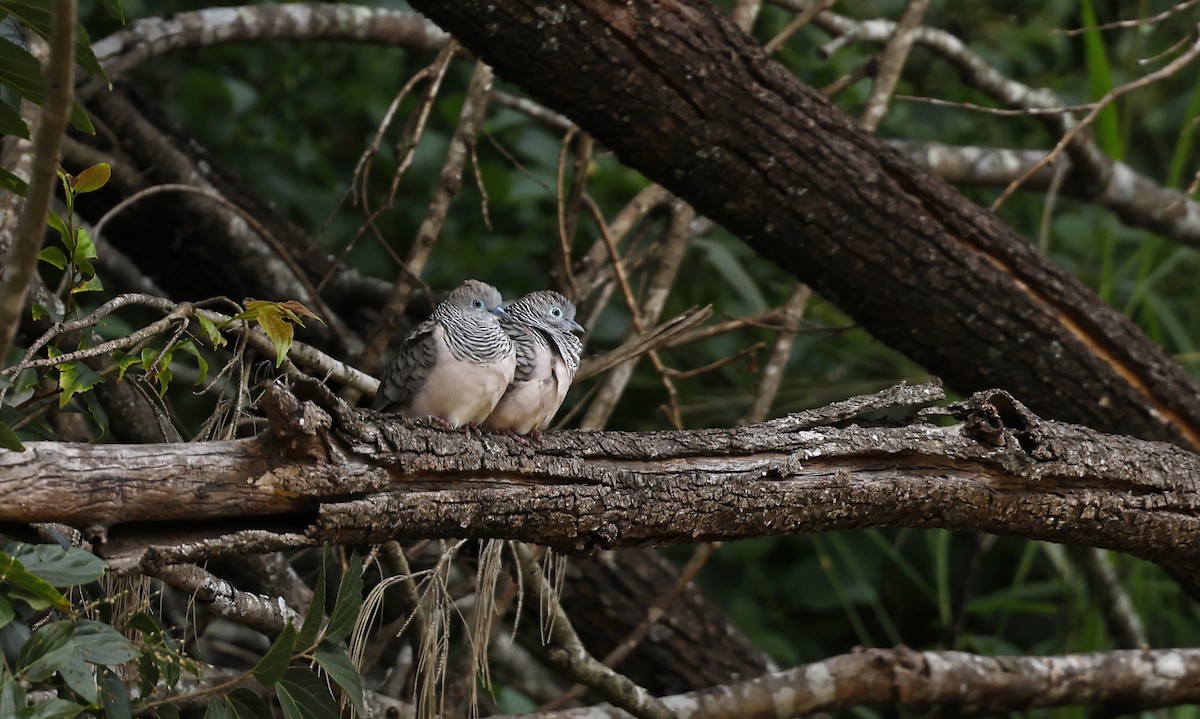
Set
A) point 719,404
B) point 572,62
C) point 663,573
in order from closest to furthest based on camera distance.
Answer: point 572,62, point 663,573, point 719,404

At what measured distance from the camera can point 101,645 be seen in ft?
5.62

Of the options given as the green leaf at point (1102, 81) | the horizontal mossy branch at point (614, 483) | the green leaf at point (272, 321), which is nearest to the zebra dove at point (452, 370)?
the horizontal mossy branch at point (614, 483)

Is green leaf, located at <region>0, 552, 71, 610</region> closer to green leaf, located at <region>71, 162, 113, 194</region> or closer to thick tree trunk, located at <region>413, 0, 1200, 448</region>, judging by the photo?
green leaf, located at <region>71, 162, 113, 194</region>

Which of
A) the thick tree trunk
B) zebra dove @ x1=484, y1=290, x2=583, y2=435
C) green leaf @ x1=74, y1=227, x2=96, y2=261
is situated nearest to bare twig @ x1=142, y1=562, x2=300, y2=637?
green leaf @ x1=74, y1=227, x2=96, y2=261

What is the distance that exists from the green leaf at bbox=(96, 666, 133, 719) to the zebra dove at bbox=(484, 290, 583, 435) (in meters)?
1.12

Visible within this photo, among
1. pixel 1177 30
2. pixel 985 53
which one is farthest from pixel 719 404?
pixel 1177 30

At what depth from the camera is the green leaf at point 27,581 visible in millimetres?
1590

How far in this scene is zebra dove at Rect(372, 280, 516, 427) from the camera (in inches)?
113

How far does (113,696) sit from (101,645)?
19 centimetres

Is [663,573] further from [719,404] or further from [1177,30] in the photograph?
[1177,30]

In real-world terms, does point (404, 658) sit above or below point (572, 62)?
below

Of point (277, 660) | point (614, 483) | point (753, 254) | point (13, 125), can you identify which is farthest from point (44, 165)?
point (753, 254)

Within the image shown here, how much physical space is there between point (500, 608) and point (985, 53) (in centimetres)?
370

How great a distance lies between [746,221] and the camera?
3.46m
